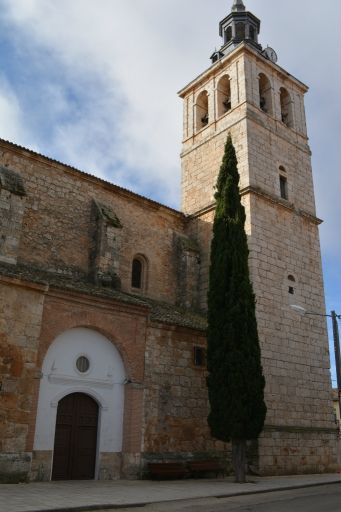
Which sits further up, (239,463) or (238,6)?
(238,6)

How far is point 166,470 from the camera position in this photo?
448 inches

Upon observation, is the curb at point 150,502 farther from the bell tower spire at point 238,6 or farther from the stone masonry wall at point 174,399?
the bell tower spire at point 238,6

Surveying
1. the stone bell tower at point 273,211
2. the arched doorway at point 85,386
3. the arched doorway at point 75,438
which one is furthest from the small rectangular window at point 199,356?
the arched doorway at point 75,438

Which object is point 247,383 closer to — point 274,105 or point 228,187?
point 228,187

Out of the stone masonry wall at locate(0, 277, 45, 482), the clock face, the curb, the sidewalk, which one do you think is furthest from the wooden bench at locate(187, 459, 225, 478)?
the clock face

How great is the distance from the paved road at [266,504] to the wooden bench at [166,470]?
2461 mm

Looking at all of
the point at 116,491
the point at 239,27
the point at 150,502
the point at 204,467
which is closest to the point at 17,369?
the point at 116,491

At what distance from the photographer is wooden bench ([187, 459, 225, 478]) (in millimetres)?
12070

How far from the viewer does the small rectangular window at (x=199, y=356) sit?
1342 centimetres

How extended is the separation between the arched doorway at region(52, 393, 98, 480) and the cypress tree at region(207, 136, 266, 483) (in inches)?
113

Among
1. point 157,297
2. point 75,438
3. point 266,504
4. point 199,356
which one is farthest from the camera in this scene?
point 157,297

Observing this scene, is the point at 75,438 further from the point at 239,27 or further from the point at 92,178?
the point at 239,27

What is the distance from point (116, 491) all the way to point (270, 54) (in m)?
18.1

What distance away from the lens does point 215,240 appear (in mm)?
13125
